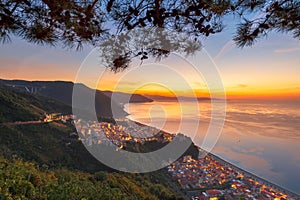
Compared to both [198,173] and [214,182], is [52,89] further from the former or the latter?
[214,182]

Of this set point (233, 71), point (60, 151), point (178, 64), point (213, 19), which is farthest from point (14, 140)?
point (213, 19)

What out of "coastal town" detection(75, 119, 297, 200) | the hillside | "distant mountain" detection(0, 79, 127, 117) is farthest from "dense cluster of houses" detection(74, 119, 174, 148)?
"distant mountain" detection(0, 79, 127, 117)

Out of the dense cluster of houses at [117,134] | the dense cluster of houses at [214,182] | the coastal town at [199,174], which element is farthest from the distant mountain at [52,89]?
the dense cluster of houses at [214,182]

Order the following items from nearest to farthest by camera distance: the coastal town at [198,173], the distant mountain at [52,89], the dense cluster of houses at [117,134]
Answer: the coastal town at [198,173] → the dense cluster of houses at [117,134] → the distant mountain at [52,89]

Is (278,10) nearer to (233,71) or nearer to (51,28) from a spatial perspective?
(51,28)

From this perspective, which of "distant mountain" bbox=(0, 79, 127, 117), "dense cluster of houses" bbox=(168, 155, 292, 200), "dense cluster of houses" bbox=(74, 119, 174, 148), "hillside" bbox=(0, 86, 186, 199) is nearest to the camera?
"hillside" bbox=(0, 86, 186, 199)

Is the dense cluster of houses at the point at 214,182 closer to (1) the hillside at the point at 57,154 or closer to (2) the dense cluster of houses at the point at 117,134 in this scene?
(1) the hillside at the point at 57,154

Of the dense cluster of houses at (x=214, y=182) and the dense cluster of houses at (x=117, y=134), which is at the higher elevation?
the dense cluster of houses at (x=117, y=134)

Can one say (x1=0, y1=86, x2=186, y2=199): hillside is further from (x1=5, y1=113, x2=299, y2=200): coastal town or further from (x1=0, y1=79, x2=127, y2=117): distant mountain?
(x1=0, y1=79, x2=127, y2=117): distant mountain
